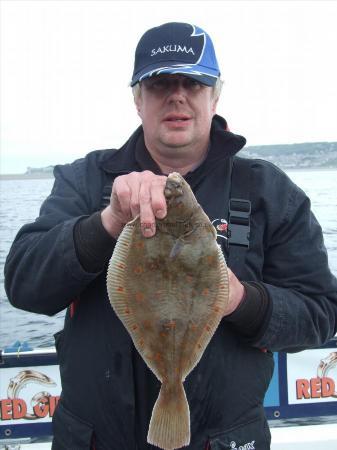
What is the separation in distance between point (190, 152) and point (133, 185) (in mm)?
785

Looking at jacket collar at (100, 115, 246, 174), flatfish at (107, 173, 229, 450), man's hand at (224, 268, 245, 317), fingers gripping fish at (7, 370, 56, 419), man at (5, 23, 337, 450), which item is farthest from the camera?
fingers gripping fish at (7, 370, 56, 419)

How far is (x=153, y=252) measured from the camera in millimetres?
2150

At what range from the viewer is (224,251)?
2615 millimetres

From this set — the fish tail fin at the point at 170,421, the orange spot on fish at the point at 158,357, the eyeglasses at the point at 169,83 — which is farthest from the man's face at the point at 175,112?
the fish tail fin at the point at 170,421

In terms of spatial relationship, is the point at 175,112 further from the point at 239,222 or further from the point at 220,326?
the point at 220,326

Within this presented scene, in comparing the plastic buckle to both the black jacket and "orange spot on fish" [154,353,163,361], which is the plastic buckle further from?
"orange spot on fish" [154,353,163,361]

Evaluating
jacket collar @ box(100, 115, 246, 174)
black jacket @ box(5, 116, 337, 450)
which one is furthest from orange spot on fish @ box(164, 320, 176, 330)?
jacket collar @ box(100, 115, 246, 174)

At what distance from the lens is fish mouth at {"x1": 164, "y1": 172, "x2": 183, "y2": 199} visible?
209 centimetres

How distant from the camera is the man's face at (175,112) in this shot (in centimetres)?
264

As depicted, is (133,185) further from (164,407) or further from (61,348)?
(61,348)

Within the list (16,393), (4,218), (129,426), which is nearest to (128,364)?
(129,426)

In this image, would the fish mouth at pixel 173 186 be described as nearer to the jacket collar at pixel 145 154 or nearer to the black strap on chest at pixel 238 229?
the black strap on chest at pixel 238 229

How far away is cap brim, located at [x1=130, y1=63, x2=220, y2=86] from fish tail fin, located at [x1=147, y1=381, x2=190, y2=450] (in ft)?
5.09

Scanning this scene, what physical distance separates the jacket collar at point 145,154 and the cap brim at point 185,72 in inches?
13.2
